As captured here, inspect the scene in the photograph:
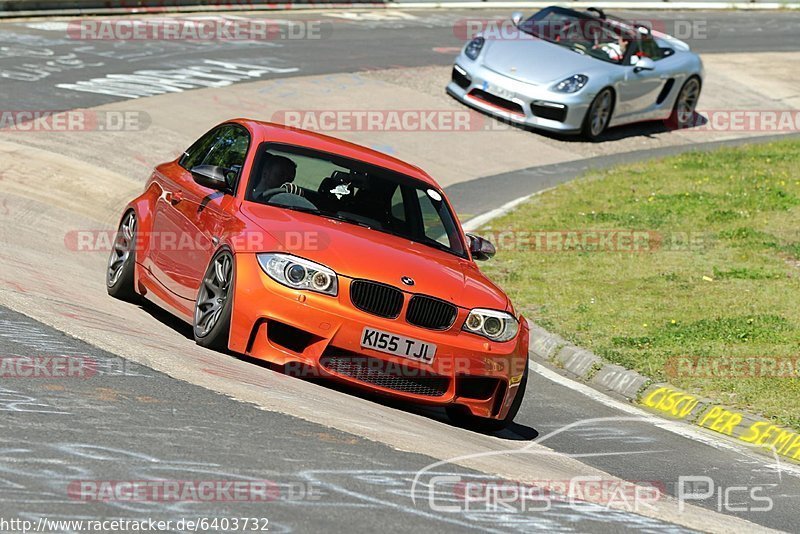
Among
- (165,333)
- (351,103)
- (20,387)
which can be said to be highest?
(20,387)

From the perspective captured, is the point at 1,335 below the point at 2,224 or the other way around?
the other way around

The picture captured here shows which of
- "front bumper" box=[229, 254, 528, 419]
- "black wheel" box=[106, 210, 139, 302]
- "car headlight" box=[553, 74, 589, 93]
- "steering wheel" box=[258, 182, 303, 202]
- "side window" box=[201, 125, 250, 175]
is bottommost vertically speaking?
"car headlight" box=[553, 74, 589, 93]

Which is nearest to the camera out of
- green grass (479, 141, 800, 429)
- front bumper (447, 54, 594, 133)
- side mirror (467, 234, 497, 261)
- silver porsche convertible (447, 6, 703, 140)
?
side mirror (467, 234, 497, 261)

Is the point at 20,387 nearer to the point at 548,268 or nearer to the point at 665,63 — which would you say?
the point at 548,268

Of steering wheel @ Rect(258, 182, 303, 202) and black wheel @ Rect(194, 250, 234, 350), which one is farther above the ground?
steering wheel @ Rect(258, 182, 303, 202)

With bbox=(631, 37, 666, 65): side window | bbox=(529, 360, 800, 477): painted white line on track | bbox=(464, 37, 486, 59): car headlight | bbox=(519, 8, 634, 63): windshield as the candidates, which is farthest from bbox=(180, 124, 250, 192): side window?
bbox=(631, 37, 666, 65): side window

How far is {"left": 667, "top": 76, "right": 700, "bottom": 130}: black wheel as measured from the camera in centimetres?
2316

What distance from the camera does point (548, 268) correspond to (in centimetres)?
1391

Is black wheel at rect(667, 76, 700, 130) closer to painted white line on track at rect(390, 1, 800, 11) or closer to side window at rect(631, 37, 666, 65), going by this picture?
A: side window at rect(631, 37, 666, 65)

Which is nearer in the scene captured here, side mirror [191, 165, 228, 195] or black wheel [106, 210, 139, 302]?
side mirror [191, 165, 228, 195]

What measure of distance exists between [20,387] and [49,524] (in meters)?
1.70

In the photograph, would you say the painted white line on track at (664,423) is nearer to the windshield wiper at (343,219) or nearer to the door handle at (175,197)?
the windshield wiper at (343,219)

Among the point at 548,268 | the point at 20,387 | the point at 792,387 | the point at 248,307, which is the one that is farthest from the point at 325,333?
the point at 548,268

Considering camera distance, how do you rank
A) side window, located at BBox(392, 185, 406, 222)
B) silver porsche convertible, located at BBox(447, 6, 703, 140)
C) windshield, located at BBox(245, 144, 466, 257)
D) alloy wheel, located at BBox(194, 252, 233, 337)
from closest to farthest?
1. alloy wheel, located at BBox(194, 252, 233, 337)
2. windshield, located at BBox(245, 144, 466, 257)
3. side window, located at BBox(392, 185, 406, 222)
4. silver porsche convertible, located at BBox(447, 6, 703, 140)
